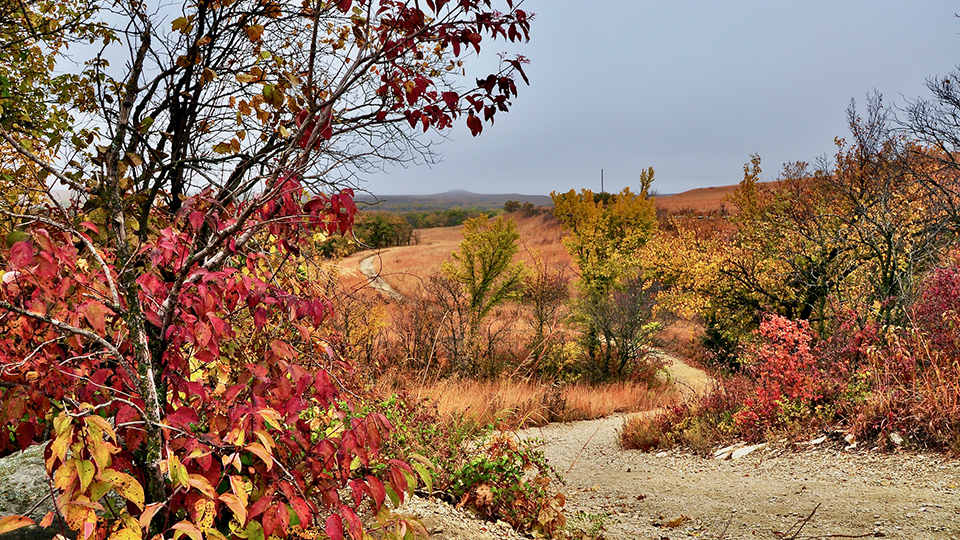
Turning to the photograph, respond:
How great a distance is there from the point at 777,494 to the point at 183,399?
4.50m

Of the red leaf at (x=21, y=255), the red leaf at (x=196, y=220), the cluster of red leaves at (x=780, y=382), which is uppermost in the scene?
the red leaf at (x=196, y=220)

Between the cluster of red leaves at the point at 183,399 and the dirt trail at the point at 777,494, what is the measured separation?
2.78m

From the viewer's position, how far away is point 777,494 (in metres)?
4.47

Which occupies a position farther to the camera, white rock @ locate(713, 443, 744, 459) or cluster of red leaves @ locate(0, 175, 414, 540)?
white rock @ locate(713, 443, 744, 459)

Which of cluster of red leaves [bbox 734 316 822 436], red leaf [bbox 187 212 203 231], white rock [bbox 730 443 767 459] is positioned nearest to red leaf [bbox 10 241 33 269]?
red leaf [bbox 187 212 203 231]

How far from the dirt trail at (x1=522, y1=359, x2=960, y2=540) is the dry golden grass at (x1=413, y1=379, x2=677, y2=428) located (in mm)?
1267

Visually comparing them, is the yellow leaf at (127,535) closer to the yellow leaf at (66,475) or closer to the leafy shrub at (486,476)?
the yellow leaf at (66,475)

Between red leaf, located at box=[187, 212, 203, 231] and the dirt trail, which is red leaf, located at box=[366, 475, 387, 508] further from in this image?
the dirt trail

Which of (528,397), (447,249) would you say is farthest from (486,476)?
(447,249)

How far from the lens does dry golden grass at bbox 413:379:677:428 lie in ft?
21.9

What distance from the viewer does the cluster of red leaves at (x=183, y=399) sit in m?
1.42

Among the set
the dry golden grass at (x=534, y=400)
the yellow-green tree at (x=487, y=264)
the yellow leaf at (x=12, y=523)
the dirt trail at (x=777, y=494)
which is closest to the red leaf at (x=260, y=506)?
the yellow leaf at (x=12, y=523)

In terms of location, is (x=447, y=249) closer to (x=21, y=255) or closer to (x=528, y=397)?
(x=528, y=397)

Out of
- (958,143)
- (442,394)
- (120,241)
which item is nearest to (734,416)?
(442,394)
